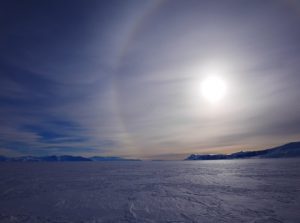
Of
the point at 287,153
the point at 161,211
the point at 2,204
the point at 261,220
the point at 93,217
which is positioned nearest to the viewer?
the point at 261,220

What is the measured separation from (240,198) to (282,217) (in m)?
4.36

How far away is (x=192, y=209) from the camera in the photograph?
11.3 meters

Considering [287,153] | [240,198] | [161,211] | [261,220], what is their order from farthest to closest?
[287,153]
[240,198]
[161,211]
[261,220]

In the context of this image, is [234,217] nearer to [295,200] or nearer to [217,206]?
[217,206]

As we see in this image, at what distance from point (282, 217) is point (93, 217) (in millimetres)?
8259

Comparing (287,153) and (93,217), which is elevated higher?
(287,153)

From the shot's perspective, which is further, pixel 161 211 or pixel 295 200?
pixel 295 200

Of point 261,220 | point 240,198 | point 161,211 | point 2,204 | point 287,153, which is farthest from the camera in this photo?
point 287,153

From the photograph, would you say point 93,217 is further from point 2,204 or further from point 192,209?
point 2,204

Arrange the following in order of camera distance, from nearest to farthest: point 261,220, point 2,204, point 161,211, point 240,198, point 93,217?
point 261,220
point 93,217
point 161,211
point 2,204
point 240,198

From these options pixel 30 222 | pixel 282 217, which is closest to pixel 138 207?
pixel 30 222

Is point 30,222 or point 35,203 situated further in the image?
point 35,203

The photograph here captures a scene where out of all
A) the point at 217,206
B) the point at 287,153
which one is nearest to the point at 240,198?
the point at 217,206

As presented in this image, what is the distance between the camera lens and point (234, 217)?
961cm
